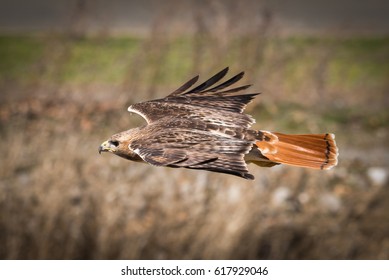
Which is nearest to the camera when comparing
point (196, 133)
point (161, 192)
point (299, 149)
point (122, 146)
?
point (196, 133)

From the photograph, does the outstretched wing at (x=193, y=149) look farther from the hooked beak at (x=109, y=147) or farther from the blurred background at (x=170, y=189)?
the blurred background at (x=170, y=189)

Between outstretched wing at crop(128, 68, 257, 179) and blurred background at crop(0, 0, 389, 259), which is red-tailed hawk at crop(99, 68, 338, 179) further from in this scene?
blurred background at crop(0, 0, 389, 259)

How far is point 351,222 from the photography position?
23.6ft

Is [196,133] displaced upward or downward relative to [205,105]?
downward

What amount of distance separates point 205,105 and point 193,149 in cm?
117

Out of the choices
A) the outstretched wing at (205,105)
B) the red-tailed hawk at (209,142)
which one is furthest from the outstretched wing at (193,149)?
the outstretched wing at (205,105)

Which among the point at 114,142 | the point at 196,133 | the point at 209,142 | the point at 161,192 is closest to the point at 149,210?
the point at 161,192

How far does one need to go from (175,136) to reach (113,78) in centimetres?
818

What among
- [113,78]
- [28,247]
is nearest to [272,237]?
[28,247]

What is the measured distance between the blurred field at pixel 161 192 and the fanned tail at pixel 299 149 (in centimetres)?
317

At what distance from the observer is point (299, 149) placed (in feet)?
9.59

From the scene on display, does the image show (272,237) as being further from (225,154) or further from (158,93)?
(225,154)

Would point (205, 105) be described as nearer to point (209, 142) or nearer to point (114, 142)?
point (114, 142)

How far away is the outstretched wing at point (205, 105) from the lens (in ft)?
10.5
